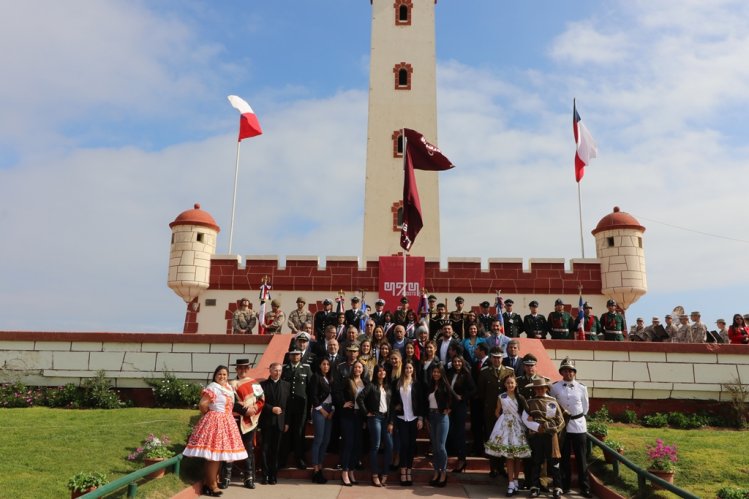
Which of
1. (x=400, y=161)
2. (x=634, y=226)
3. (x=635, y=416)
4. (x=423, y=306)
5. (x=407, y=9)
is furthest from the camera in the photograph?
(x=407, y=9)

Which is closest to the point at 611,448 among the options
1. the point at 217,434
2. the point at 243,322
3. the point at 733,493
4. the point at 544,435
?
the point at 544,435

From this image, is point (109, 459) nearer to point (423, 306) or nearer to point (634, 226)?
point (423, 306)

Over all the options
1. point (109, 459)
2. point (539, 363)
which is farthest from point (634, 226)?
point (109, 459)

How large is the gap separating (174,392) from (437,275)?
8490 millimetres

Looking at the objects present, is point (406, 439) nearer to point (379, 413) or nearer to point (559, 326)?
point (379, 413)

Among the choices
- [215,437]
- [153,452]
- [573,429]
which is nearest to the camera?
[215,437]

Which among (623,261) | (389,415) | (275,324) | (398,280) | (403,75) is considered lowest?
(389,415)

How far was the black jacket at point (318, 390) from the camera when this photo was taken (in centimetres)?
814

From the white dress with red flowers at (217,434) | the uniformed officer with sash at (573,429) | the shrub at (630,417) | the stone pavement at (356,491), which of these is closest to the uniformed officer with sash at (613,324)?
the shrub at (630,417)

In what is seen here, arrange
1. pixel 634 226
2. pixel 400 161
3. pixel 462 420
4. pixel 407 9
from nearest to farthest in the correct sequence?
pixel 462 420
pixel 634 226
pixel 400 161
pixel 407 9

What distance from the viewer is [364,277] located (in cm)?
1711

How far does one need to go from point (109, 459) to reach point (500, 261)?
39.9 ft

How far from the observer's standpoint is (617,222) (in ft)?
54.9

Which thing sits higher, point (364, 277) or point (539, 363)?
point (364, 277)
